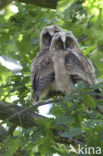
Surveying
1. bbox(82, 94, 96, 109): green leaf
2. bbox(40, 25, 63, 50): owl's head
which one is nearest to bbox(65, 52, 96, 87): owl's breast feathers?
bbox(40, 25, 63, 50): owl's head

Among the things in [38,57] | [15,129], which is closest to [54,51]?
[38,57]

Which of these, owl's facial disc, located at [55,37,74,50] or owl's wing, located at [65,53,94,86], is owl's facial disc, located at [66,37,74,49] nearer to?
owl's facial disc, located at [55,37,74,50]

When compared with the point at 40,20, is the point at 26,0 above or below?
below

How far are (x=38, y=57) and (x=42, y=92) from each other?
608 millimetres

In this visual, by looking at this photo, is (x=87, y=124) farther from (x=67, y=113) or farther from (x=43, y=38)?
(x=43, y=38)

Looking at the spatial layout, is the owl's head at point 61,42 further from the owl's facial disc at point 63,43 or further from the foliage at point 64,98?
the foliage at point 64,98

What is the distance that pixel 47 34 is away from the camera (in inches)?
225

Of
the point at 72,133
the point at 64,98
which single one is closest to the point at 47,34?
the point at 64,98

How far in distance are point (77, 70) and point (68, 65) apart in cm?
14

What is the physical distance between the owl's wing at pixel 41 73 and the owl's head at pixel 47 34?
1.02 m

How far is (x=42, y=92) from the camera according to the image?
13.5ft

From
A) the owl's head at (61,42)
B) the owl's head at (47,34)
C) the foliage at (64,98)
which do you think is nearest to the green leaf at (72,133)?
the foliage at (64,98)

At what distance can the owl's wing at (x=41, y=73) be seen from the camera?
4023 mm

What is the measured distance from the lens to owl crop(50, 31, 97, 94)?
3.86m
